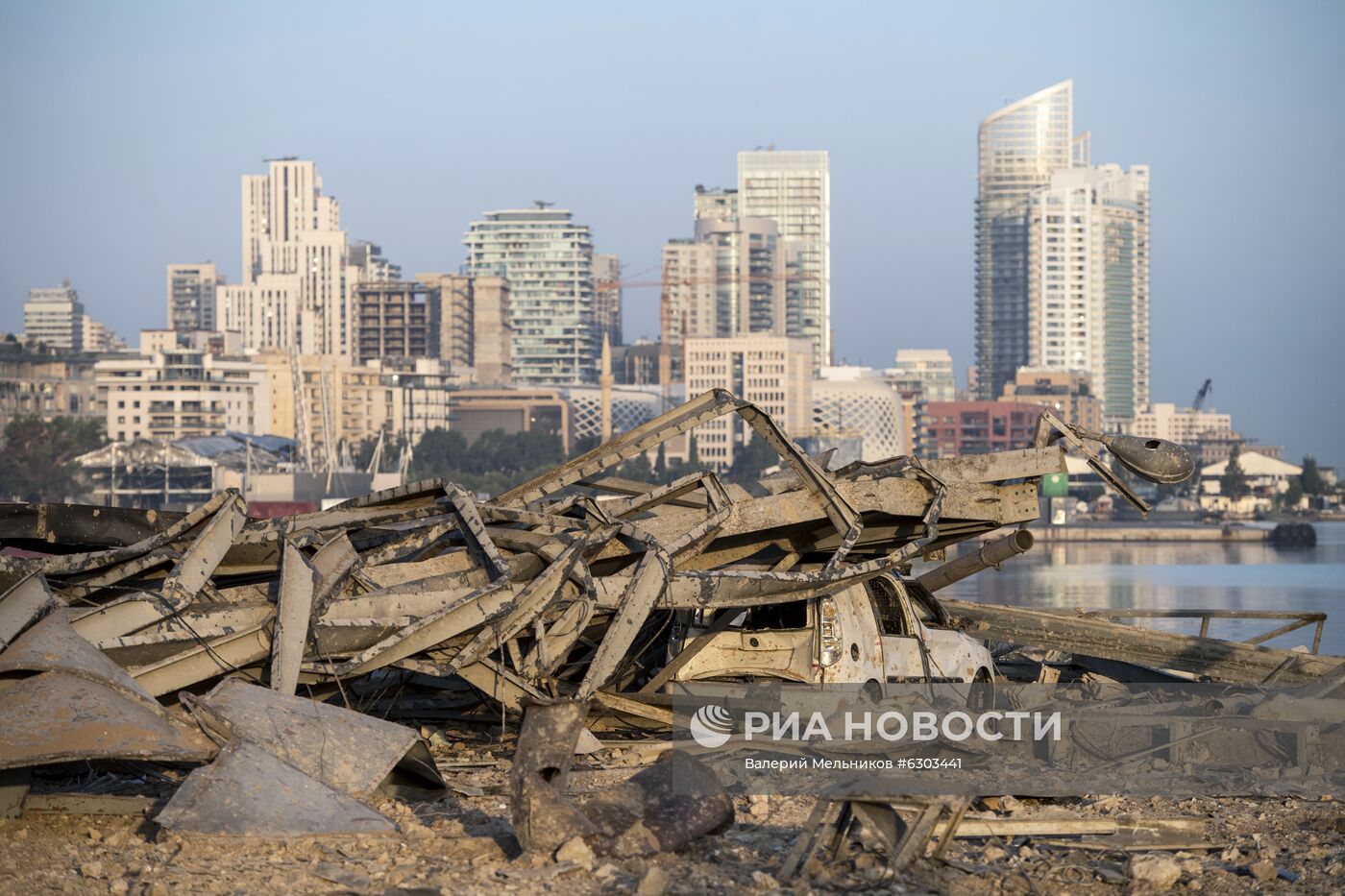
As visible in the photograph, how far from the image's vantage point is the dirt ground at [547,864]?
688 cm

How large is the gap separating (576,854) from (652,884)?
49 centimetres

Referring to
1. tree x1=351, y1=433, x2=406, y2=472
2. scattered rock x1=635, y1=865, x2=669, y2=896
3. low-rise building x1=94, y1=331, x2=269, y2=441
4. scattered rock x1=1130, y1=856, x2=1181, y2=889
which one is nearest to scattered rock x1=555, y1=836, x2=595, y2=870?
scattered rock x1=635, y1=865, x2=669, y2=896

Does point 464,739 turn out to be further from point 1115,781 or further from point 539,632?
point 1115,781

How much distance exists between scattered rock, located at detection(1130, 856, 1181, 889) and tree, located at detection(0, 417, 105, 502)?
136 metres

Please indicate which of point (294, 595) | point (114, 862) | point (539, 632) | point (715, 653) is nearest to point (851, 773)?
point (715, 653)

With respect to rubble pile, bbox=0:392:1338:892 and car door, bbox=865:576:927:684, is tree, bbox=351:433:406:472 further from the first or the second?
car door, bbox=865:576:927:684

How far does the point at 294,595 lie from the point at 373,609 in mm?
478

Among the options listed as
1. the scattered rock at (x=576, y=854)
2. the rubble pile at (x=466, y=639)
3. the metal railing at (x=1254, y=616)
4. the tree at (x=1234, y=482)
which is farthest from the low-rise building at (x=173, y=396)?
the scattered rock at (x=576, y=854)

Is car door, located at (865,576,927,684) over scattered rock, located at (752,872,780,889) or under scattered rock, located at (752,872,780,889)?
over

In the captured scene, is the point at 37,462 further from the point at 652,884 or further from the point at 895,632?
the point at 652,884

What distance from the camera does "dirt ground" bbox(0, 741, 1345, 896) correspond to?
6875 millimetres

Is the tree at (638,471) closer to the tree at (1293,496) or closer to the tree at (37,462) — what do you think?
the tree at (37,462)

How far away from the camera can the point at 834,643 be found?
409 inches

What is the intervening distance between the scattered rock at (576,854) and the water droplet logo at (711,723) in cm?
312
